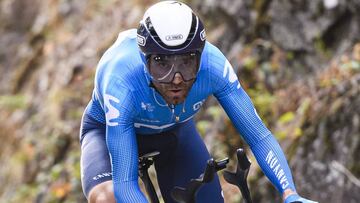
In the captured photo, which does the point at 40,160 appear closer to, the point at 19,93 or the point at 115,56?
the point at 19,93

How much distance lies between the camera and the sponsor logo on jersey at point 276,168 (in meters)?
4.66

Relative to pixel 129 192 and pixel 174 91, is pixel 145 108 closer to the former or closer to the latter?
pixel 174 91

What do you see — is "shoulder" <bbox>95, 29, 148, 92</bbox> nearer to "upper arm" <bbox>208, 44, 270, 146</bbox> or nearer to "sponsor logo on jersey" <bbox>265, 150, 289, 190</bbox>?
"upper arm" <bbox>208, 44, 270, 146</bbox>

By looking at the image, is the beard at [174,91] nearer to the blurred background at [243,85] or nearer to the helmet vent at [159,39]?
the helmet vent at [159,39]

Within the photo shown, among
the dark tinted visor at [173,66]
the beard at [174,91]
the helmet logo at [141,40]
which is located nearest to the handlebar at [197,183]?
the beard at [174,91]

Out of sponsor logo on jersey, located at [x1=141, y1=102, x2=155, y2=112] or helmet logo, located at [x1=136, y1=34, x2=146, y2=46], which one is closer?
helmet logo, located at [x1=136, y1=34, x2=146, y2=46]

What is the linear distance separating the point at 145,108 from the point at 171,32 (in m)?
0.71

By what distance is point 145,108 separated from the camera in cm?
511

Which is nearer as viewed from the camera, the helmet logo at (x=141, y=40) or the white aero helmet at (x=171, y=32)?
the white aero helmet at (x=171, y=32)

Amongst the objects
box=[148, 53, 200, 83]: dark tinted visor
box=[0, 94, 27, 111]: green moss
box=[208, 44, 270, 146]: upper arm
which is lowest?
box=[0, 94, 27, 111]: green moss

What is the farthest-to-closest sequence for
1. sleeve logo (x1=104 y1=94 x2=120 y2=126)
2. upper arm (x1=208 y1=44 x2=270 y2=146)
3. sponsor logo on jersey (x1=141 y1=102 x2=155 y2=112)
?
1. sponsor logo on jersey (x1=141 y1=102 x2=155 y2=112)
2. upper arm (x1=208 y1=44 x2=270 y2=146)
3. sleeve logo (x1=104 y1=94 x2=120 y2=126)

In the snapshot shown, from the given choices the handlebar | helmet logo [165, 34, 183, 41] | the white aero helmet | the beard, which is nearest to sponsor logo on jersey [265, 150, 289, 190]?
the handlebar

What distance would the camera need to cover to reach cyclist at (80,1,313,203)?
15.3ft

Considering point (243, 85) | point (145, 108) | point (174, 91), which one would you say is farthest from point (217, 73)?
point (243, 85)
